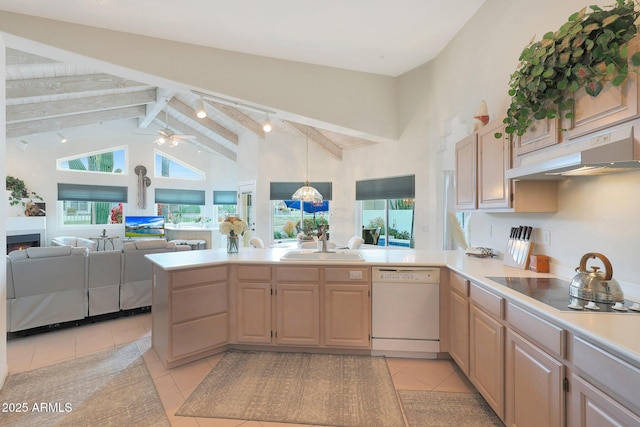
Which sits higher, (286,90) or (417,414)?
(286,90)

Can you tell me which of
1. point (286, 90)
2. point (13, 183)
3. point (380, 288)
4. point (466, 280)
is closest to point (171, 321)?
point (380, 288)

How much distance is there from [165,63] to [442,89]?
332 centimetres

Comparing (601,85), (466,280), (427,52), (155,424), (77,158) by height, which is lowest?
(155,424)

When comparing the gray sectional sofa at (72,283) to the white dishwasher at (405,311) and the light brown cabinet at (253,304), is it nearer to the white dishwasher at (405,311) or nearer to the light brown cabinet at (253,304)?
the light brown cabinet at (253,304)

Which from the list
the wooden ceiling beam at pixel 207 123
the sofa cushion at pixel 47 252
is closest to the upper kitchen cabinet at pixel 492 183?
the sofa cushion at pixel 47 252

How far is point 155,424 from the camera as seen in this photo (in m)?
1.90

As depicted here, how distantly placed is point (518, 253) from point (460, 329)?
2.55ft

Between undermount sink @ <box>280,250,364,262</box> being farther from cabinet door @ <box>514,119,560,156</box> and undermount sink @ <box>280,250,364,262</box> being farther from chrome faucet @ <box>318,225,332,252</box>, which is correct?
cabinet door @ <box>514,119,560,156</box>

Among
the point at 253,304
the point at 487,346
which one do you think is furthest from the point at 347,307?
the point at 487,346

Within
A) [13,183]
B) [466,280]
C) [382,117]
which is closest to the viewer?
[466,280]

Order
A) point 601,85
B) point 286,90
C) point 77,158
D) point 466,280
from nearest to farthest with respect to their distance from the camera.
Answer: point 601,85 → point 466,280 → point 286,90 → point 77,158

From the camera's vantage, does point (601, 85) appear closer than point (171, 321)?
Yes

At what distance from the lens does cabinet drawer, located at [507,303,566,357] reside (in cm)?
131

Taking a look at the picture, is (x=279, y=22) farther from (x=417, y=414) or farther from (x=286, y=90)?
(x=417, y=414)
